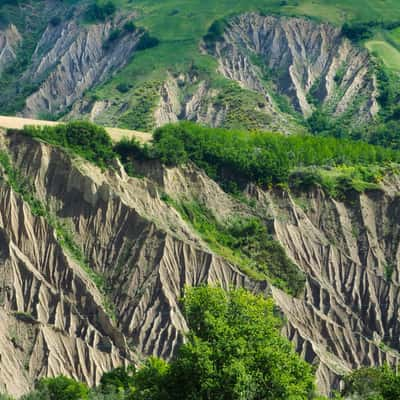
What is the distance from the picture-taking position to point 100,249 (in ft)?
295

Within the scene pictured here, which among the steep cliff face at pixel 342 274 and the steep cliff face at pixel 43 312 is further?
the steep cliff face at pixel 342 274

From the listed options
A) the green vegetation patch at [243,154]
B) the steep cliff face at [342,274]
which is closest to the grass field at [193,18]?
the green vegetation patch at [243,154]

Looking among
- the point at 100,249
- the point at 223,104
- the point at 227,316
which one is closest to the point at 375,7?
the point at 223,104

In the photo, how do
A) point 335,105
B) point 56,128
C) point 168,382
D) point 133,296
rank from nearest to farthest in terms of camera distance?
point 168,382, point 133,296, point 56,128, point 335,105

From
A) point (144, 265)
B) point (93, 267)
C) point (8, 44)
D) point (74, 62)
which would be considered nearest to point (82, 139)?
point (93, 267)

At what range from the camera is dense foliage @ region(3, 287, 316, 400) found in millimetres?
44000

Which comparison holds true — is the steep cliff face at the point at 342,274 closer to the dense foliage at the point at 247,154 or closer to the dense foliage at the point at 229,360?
the dense foliage at the point at 247,154

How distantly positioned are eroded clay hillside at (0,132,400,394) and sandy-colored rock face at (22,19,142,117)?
59.8m

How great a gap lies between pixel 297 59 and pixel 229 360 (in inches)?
4440

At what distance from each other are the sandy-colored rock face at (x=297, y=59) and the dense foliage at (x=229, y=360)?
99.8m

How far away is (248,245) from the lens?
3666 inches

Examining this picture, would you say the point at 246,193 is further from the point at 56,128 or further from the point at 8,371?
the point at 8,371

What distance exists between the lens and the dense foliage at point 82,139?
92.7 metres

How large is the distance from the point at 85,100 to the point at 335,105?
31590 mm
